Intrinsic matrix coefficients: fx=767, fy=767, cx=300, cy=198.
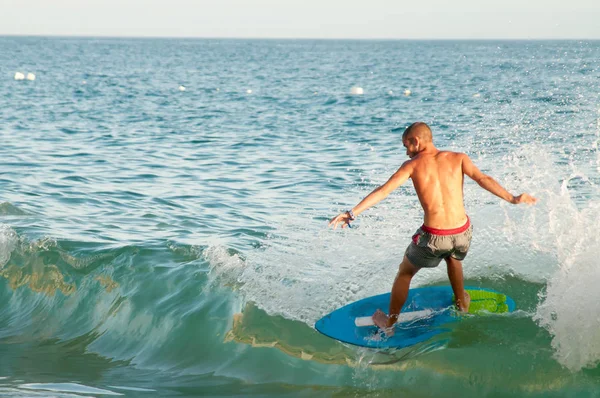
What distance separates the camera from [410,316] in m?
6.90

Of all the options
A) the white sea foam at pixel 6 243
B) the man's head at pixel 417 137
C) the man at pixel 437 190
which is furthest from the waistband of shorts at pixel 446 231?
the white sea foam at pixel 6 243

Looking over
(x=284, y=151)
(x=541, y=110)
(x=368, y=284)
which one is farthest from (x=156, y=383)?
(x=541, y=110)

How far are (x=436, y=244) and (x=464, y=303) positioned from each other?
2.96ft

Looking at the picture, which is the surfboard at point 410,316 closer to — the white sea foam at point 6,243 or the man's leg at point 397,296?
the man's leg at point 397,296

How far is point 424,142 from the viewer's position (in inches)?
245

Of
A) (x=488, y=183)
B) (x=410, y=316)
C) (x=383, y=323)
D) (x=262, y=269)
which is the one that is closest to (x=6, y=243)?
(x=262, y=269)

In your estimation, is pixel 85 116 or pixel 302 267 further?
pixel 85 116

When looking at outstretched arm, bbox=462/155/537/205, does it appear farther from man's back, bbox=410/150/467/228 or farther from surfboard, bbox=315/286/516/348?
surfboard, bbox=315/286/516/348

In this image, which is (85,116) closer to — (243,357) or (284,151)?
(284,151)

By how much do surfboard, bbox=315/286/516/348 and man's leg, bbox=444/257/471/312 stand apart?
0.38ft

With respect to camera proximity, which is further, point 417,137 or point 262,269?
point 262,269

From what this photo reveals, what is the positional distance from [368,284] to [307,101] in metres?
26.3

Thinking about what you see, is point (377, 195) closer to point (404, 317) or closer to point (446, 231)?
point (446, 231)

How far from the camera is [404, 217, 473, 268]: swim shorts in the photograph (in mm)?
6160
